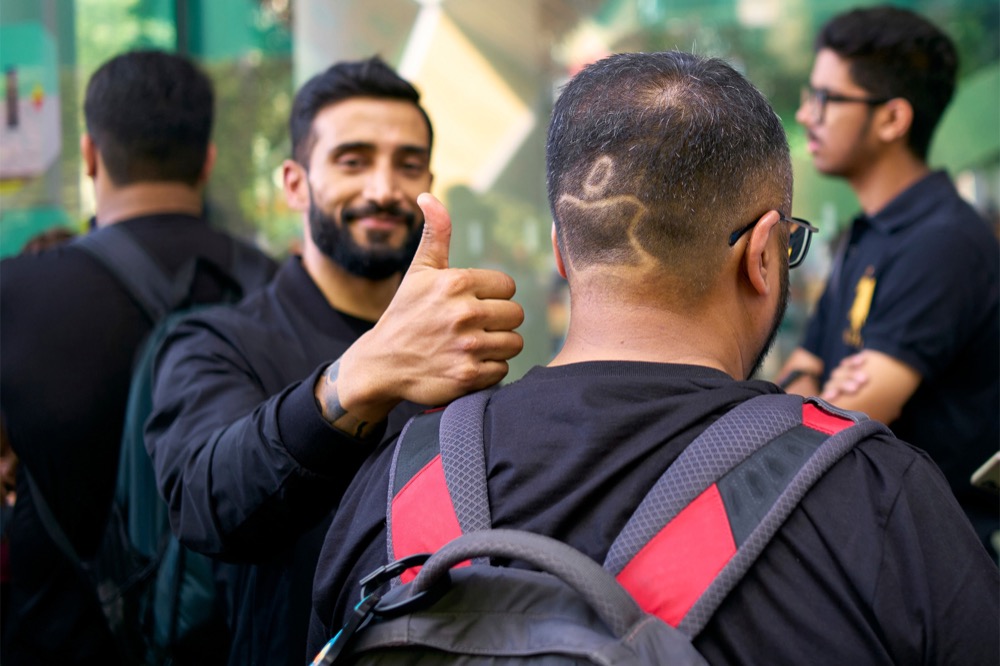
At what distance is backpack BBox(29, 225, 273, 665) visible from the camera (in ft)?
7.80

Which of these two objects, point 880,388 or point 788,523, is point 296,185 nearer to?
point 880,388

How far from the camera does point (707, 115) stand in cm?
151

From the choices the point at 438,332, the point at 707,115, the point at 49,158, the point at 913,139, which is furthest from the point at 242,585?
the point at 49,158

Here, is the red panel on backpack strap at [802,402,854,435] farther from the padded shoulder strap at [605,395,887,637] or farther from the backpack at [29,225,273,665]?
the backpack at [29,225,273,665]

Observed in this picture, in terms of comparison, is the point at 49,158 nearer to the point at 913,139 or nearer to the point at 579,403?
the point at 913,139

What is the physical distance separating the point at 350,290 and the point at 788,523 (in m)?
1.69

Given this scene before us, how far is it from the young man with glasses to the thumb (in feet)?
5.32

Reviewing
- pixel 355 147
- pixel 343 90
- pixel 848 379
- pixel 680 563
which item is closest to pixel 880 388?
pixel 848 379

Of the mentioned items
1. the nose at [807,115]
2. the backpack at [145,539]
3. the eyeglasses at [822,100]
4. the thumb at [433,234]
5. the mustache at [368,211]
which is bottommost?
the backpack at [145,539]

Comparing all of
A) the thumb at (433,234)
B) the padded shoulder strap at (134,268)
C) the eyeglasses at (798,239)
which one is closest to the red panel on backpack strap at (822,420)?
the eyeglasses at (798,239)

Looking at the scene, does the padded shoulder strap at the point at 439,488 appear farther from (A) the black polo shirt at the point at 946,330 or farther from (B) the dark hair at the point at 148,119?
(B) the dark hair at the point at 148,119

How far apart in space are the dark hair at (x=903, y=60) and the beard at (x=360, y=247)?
5.41 feet

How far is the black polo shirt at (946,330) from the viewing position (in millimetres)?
2986

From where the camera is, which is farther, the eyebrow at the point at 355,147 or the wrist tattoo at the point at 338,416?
the eyebrow at the point at 355,147
